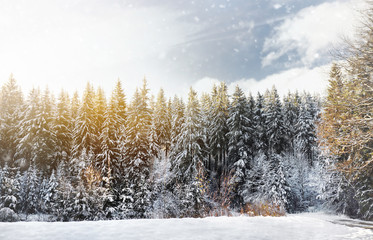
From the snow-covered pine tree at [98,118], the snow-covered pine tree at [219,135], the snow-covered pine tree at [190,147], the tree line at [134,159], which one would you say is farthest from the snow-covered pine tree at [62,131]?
the snow-covered pine tree at [219,135]

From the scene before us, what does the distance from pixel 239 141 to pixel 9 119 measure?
1219 inches

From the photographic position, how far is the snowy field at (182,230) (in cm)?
530

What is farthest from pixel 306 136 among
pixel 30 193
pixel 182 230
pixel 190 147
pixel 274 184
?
pixel 182 230

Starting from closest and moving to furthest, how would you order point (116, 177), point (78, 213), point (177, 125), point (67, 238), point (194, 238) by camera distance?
point (67, 238), point (194, 238), point (78, 213), point (116, 177), point (177, 125)

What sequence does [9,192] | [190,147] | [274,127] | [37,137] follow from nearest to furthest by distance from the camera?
[9,192] < [37,137] < [190,147] < [274,127]

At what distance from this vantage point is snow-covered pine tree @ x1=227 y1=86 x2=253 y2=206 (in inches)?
1309

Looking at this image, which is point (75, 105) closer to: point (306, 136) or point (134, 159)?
point (134, 159)

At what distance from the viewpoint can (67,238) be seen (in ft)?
16.5

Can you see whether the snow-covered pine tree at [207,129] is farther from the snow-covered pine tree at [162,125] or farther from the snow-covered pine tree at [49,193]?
the snow-covered pine tree at [49,193]

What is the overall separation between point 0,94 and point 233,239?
4087 cm

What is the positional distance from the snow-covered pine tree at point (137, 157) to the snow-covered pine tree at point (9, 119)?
15.1 meters

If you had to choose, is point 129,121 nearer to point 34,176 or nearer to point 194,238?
point 34,176

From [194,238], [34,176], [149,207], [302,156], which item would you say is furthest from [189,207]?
[302,156]

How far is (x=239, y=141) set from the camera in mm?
35188
